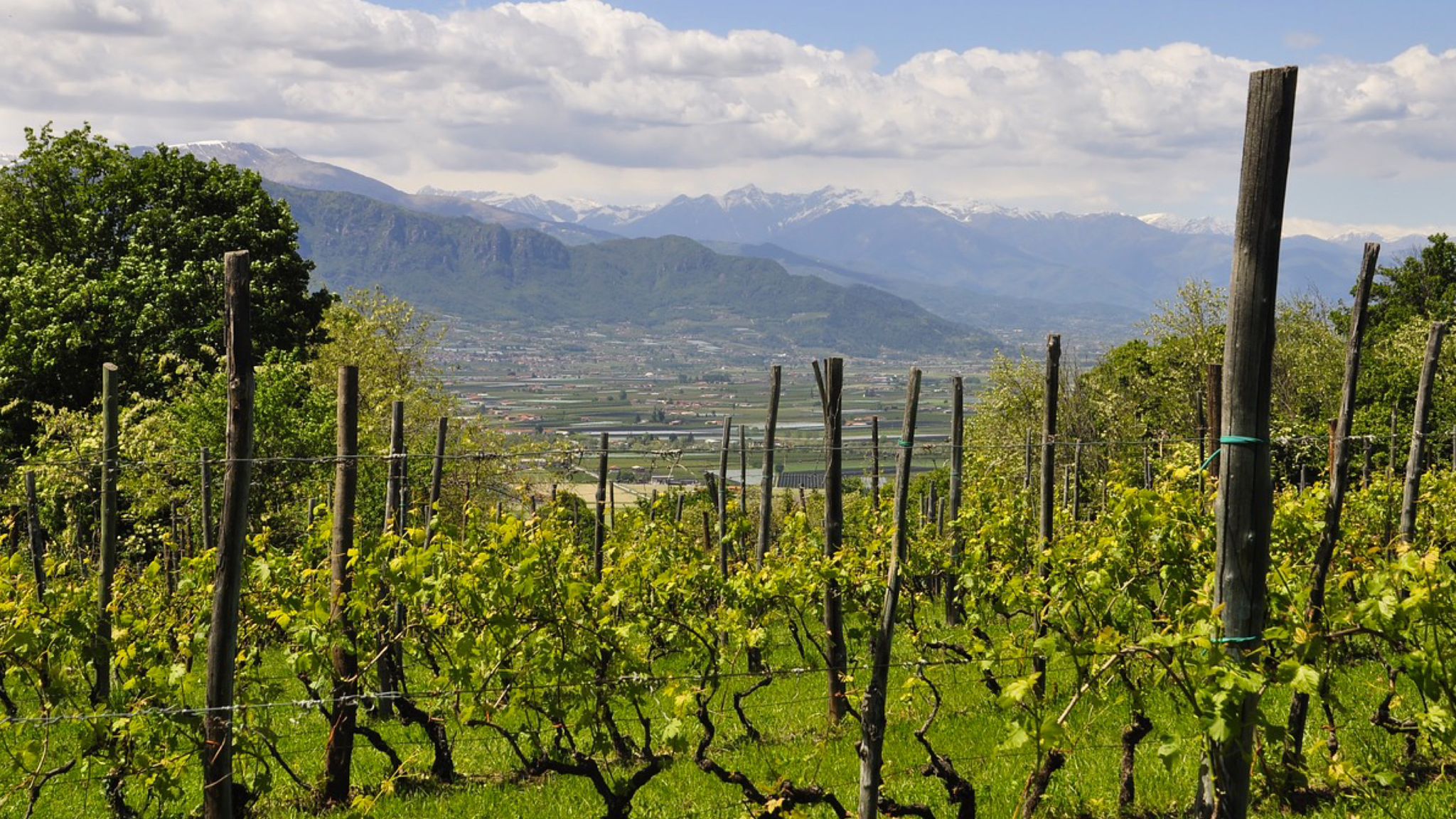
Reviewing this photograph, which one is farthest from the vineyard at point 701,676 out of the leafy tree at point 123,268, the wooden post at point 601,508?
the leafy tree at point 123,268

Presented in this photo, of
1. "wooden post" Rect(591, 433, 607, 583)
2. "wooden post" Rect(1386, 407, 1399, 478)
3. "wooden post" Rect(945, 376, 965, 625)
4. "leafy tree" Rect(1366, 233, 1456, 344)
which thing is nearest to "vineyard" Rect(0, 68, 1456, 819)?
"wooden post" Rect(1386, 407, 1399, 478)

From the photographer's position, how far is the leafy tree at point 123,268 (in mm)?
25688

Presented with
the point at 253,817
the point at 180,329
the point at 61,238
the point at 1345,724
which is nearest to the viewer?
the point at 253,817

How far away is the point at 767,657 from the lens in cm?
1354

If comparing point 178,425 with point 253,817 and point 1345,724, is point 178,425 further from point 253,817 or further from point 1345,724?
point 1345,724

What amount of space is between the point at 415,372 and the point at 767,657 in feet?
100

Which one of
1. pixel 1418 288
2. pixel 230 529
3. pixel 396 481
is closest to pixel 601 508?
pixel 396 481

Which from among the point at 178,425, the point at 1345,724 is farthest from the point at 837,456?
the point at 178,425

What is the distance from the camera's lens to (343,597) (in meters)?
7.23

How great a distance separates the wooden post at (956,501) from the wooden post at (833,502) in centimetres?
229

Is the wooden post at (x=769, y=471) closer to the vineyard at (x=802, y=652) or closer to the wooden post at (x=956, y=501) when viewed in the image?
the vineyard at (x=802, y=652)

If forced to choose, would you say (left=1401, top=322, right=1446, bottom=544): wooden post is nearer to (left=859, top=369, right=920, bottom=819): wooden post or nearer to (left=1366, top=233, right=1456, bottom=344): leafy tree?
(left=859, top=369, right=920, bottom=819): wooden post

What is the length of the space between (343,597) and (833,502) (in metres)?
3.65

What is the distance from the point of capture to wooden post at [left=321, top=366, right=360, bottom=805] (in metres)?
7.57
